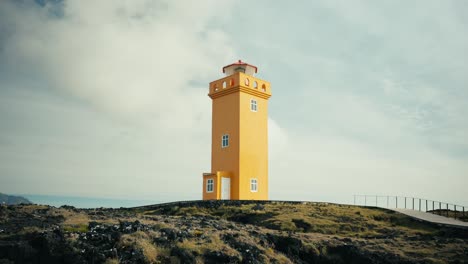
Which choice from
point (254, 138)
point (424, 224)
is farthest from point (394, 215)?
point (254, 138)

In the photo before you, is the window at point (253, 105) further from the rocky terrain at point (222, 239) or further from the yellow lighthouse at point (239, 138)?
the rocky terrain at point (222, 239)

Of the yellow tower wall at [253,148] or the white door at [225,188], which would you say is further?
the yellow tower wall at [253,148]

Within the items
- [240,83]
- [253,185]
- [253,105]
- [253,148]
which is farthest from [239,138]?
[240,83]

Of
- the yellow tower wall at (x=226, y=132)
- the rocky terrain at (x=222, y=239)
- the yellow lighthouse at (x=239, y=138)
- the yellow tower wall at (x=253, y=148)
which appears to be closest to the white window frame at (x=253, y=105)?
the yellow lighthouse at (x=239, y=138)

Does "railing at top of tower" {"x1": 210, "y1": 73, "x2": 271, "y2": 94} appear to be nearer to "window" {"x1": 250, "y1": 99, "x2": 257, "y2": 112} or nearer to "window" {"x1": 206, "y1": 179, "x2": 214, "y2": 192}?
"window" {"x1": 250, "y1": 99, "x2": 257, "y2": 112}

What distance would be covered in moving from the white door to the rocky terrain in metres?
6.42

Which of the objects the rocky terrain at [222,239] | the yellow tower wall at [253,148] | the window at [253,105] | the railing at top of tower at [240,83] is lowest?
the rocky terrain at [222,239]

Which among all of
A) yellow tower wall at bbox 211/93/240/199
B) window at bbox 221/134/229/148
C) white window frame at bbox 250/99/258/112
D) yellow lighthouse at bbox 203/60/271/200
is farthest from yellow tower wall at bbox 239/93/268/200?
window at bbox 221/134/229/148

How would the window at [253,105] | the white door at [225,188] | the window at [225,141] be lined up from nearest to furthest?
the white door at [225,188] → the window at [225,141] → the window at [253,105]

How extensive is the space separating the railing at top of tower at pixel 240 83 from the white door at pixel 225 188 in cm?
803

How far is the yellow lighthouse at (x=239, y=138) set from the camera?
33.8 metres

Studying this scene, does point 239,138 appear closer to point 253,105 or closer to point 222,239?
point 253,105

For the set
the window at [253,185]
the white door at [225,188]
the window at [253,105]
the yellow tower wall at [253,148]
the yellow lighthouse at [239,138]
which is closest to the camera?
the white door at [225,188]

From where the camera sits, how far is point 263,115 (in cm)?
3619
